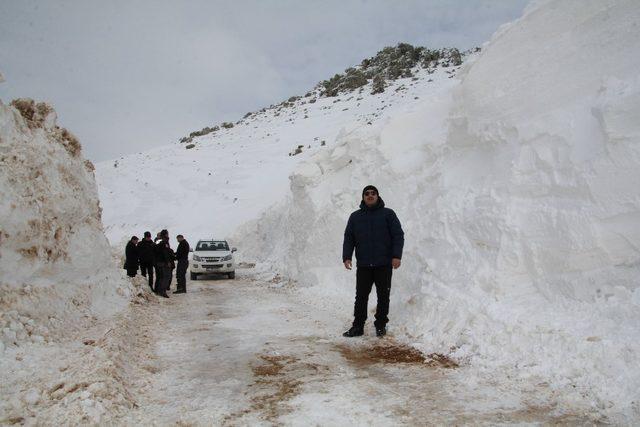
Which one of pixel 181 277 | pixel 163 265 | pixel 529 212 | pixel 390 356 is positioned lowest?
pixel 390 356

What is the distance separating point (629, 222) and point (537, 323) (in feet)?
5.31

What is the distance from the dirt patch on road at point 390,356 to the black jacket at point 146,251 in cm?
754

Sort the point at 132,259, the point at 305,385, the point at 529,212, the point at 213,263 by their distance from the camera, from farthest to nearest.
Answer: the point at 213,263 → the point at 132,259 → the point at 529,212 → the point at 305,385

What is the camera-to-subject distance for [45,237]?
18.8 ft

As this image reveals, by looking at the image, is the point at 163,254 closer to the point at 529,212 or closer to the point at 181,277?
the point at 181,277

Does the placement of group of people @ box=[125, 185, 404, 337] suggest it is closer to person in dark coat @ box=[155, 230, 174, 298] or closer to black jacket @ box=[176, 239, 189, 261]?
person in dark coat @ box=[155, 230, 174, 298]

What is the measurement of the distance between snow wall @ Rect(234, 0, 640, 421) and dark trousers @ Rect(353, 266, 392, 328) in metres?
0.33

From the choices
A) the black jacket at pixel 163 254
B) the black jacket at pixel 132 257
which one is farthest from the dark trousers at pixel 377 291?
the black jacket at pixel 132 257

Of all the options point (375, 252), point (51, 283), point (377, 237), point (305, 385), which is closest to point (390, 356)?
point (305, 385)

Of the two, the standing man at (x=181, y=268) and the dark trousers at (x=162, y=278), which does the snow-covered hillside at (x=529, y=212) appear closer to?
the standing man at (x=181, y=268)

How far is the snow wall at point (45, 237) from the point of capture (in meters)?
4.94

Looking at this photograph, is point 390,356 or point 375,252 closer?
point 390,356

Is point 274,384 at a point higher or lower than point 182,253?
lower

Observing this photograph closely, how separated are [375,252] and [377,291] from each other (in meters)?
0.54
